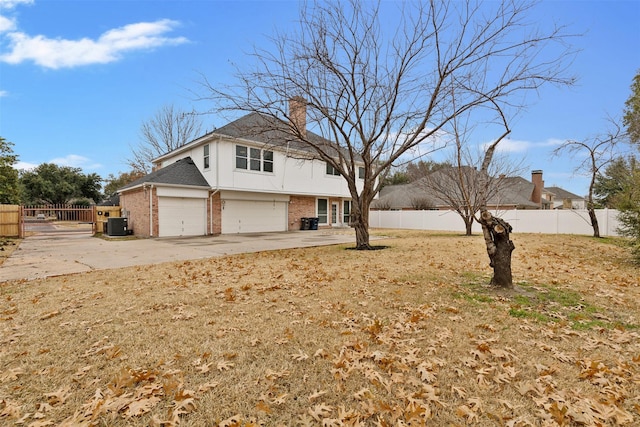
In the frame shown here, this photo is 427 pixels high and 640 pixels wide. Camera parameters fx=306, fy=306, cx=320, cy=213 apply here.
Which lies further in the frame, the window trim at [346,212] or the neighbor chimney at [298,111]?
the window trim at [346,212]

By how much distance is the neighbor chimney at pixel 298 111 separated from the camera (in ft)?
29.7

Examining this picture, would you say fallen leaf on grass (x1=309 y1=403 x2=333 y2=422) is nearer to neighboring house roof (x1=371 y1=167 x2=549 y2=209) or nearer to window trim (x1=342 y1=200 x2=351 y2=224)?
neighboring house roof (x1=371 y1=167 x2=549 y2=209)

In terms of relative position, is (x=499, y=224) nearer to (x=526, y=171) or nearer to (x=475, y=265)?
(x=475, y=265)

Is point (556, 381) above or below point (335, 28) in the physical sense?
below

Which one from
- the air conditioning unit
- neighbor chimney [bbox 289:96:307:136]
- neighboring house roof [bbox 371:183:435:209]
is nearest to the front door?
neighboring house roof [bbox 371:183:435:209]

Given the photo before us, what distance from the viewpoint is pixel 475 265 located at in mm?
7684

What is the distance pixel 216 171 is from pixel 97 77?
21.6 feet

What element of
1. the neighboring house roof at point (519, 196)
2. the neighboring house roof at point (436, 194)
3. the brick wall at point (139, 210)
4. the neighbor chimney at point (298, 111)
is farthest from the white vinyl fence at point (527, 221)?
the brick wall at point (139, 210)

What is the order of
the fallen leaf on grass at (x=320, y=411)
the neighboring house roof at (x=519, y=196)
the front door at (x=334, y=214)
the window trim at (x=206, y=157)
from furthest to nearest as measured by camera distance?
the neighboring house roof at (x=519, y=196), the front door at (x=334, y=214), the window trim at (x=206, y=157), the fallen leaf on grass at (x=320, y=411)

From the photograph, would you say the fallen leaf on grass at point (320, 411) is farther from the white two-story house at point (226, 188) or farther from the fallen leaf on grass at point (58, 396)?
the white two-story house at point (226, 188)

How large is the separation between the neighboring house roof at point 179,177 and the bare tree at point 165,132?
41.8 feet

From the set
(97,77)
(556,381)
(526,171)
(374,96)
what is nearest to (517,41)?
(374,96)

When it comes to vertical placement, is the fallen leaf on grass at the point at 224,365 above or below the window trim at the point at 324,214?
below

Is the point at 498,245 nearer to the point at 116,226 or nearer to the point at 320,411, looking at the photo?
the point at 320,411
